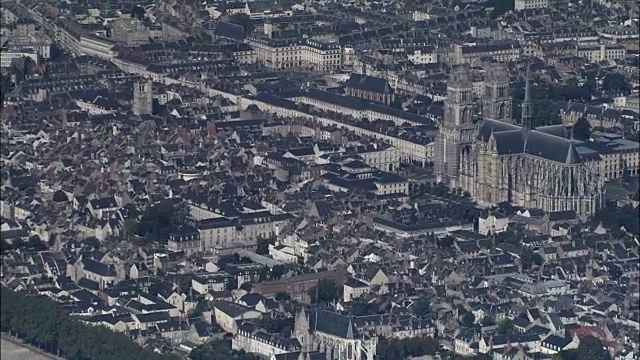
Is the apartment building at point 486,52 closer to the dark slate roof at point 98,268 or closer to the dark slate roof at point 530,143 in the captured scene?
the dark slate roof at point 530,143

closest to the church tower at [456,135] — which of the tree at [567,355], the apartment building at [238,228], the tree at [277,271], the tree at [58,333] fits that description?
the apartment building at [238,228]

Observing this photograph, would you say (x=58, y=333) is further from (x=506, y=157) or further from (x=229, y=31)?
(x=229, y=31)

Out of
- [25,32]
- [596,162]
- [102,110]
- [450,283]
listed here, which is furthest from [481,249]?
[25,32]

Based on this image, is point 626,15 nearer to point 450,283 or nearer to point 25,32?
point 25,32

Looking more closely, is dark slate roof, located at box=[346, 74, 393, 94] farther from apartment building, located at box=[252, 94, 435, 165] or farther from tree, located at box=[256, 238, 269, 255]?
tree, located at box=[256, 238, 269, 255]

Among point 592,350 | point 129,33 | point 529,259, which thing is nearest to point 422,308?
point 592,350
